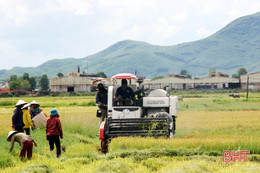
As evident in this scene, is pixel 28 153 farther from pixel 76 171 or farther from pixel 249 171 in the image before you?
pixel 249 171

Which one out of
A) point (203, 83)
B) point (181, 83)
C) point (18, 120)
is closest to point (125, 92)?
point (18, 120)

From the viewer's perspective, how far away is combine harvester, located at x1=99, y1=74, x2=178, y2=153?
1213 cm

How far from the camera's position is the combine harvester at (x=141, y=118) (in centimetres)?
1213

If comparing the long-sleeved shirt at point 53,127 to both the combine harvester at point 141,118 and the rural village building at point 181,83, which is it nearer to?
the combine harvester at point 141,118

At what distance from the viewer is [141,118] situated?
41.1 feet

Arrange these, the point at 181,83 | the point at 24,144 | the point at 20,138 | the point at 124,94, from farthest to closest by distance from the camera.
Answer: the point at 181,83 → the point at 124,94 → the point at 20,138 → the point at 24,144

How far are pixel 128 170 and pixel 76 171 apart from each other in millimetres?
1394

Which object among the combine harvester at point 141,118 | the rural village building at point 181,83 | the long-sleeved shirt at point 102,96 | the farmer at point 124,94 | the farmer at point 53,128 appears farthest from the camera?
the rural village building at point 181,83

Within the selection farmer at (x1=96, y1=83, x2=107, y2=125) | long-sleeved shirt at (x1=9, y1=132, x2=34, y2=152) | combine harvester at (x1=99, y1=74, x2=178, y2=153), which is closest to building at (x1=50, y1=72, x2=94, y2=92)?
farmer at (x1=96, y1=83, x2=107, y2=125)

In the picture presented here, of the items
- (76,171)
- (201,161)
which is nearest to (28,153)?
(76,171)

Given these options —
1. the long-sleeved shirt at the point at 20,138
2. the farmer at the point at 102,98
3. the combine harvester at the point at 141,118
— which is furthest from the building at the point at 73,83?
the long-sleeved shirt at the point at 20,138

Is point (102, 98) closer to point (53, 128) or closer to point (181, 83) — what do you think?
point (53, 128)

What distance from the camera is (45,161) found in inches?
383

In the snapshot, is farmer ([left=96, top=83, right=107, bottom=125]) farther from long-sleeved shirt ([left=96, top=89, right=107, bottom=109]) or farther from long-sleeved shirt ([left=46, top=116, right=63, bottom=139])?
long-sleeved shirt ([left=46, top=116, right=63, bottom=139])
